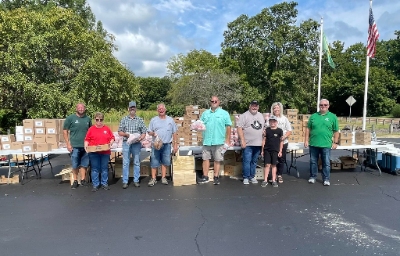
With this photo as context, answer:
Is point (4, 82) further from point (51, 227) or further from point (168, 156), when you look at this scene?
point (51, 227)

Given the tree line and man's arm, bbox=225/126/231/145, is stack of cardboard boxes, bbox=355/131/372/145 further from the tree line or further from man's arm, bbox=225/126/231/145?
the tree line

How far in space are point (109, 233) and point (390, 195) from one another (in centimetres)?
540

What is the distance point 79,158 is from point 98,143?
0.83 m

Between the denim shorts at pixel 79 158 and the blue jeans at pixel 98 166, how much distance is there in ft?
1.27

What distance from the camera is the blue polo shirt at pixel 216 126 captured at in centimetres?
701

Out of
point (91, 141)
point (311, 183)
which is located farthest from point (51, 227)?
point (311, 183)

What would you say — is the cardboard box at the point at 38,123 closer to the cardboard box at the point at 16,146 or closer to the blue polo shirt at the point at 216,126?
the cardboard box at the point at 16,146

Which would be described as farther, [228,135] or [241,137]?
[228,135]

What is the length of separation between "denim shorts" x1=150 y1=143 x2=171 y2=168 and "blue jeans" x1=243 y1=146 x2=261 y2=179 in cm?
170

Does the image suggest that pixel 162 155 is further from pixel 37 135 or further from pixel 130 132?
pixel 37 135

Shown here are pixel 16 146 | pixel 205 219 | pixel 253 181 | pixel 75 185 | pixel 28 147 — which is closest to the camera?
pixel 205 219

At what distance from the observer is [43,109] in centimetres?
1520

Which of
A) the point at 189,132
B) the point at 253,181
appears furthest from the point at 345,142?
the point at 189,132

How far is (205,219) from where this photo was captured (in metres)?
5.07
